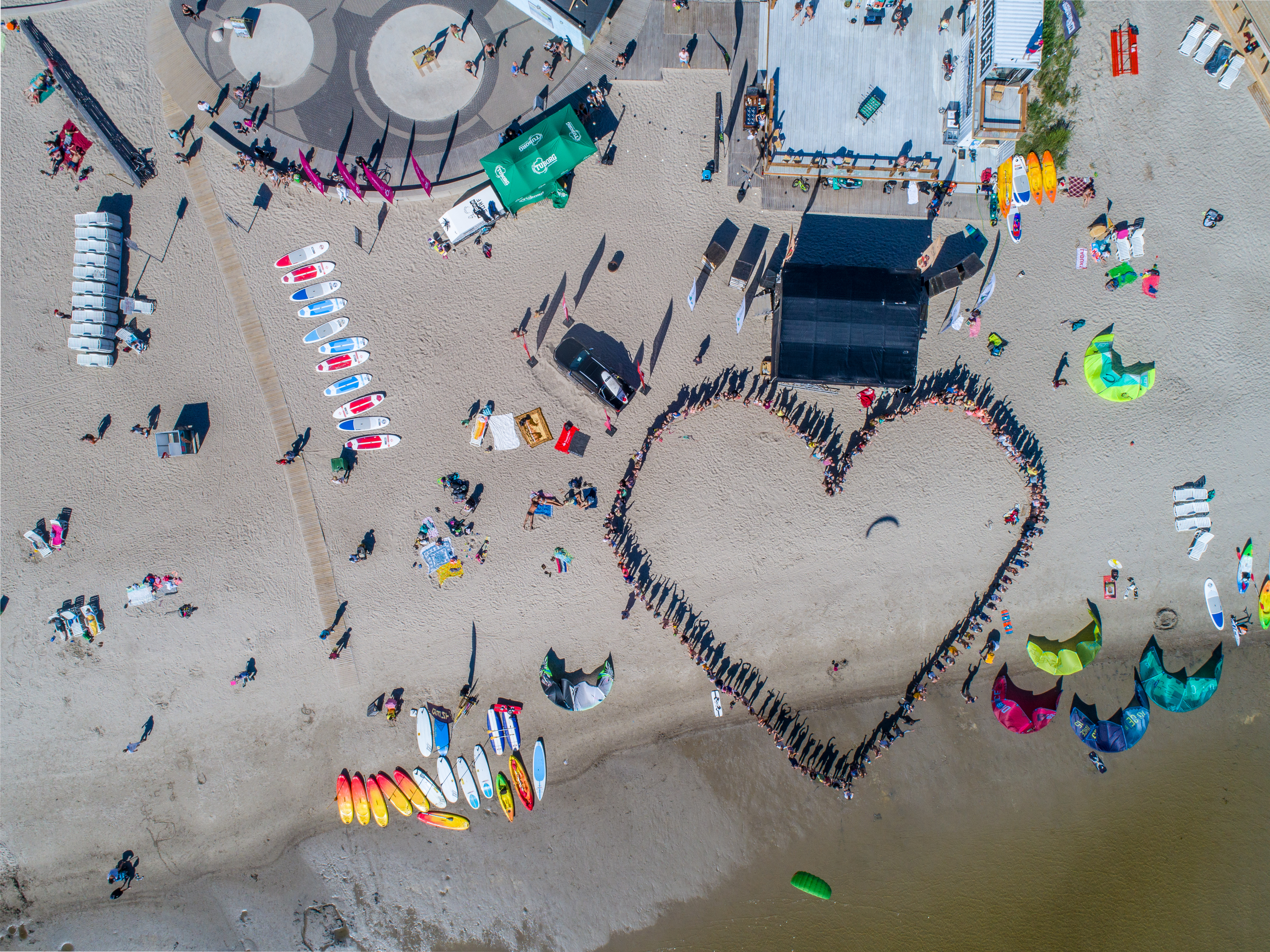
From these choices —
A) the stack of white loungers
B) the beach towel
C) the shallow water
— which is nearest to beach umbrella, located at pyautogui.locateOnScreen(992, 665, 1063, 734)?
the shallow water

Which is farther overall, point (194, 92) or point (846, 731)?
point (846, 731)

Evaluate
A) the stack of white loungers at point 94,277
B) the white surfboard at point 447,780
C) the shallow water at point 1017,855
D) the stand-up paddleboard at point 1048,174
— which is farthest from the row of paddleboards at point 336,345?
the stand-up paddleboard at point 1048,174

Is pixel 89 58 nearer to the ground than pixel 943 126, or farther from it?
nearer to the ground

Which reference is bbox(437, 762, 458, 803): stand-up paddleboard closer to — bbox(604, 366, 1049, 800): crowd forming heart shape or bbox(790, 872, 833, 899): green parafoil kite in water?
bbox(604, 366, 1049, 800): crowd forming heart shape

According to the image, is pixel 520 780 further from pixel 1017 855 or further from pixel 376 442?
pixel 1017 855

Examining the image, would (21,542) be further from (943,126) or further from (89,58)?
(943,126)

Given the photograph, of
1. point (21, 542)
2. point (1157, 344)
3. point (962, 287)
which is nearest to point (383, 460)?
point (21, 542)

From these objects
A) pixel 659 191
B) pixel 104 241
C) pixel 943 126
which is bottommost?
pixel 104 241
